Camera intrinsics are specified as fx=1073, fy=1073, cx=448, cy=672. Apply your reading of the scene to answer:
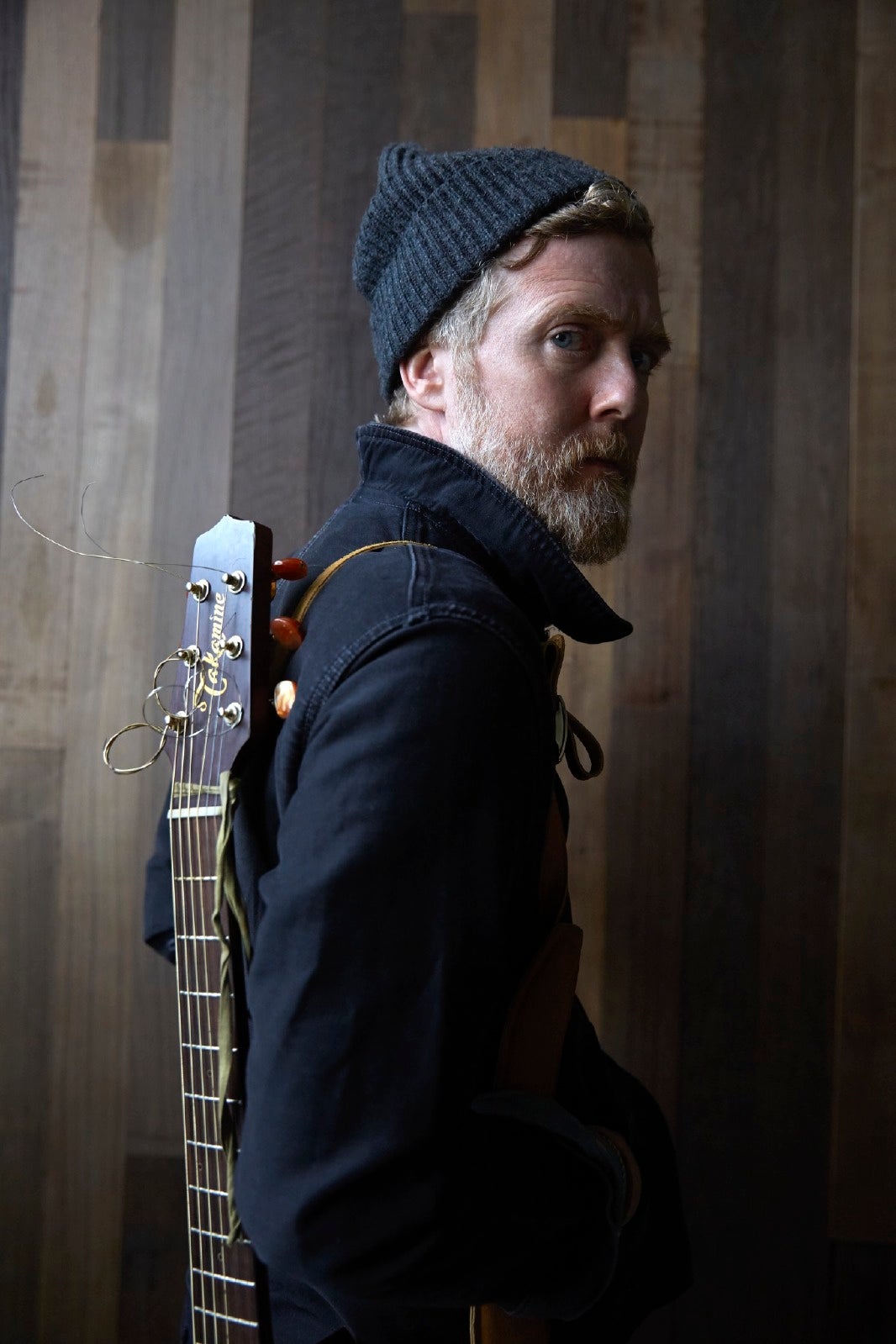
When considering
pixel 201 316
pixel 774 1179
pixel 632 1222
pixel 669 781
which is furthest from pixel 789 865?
pixel 201 316

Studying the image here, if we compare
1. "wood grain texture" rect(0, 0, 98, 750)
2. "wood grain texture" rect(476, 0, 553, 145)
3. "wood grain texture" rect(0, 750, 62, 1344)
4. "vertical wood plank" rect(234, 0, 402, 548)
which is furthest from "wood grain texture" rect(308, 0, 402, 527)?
"wood grain texture" rect(0, 750, 62, 1344)

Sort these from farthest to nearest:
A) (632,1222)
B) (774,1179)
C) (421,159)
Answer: (774,1179) < (421,159) < (632,1222)

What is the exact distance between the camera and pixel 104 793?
1612 millimetres

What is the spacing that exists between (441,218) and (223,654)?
0.52 meters

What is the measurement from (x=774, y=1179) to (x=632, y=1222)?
2.51ft

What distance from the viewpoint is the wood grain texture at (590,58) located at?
1.62m

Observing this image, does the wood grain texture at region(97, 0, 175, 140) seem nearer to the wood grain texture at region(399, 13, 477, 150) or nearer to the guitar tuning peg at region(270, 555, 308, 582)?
the wood grain texture at region(399, 13, 477, 150)

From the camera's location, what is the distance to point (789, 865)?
5.17 ft

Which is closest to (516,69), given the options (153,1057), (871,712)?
(871,712)

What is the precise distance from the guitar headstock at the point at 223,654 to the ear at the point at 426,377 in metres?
0.32

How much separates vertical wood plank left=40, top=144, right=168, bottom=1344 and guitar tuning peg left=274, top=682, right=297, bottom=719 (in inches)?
35.9

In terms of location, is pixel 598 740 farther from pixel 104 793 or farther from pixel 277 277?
pixel 277 277

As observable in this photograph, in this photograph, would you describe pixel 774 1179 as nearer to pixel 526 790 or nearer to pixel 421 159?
pixel 526 790

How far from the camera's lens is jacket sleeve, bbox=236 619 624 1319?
63cm
